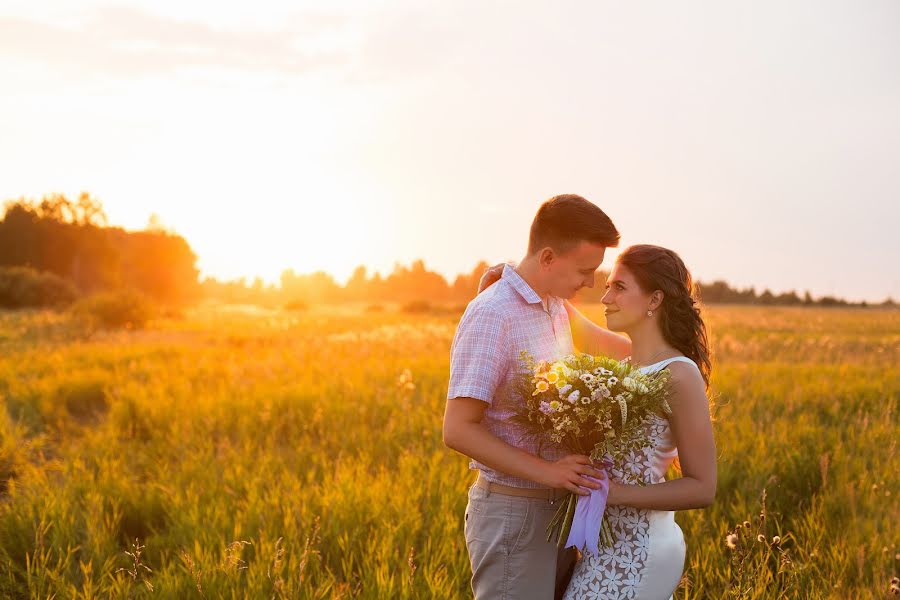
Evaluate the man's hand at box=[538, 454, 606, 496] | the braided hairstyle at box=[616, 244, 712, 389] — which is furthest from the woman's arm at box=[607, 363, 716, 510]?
the braided hairstyle at box=[616, 244, 712, 389]

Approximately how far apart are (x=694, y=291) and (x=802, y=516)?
10.7ft

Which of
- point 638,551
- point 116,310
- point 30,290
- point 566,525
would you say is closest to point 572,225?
point 566,525

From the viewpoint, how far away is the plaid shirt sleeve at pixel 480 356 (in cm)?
245

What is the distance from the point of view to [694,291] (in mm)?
2904

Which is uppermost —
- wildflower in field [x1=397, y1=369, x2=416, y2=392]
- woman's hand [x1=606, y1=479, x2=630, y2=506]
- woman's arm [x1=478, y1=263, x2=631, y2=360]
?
woman's arm [x1=478, y1=263, x2=631, y2=360]

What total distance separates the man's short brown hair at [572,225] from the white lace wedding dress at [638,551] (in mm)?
594

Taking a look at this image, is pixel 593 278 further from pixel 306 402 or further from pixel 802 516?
pixel 306 402

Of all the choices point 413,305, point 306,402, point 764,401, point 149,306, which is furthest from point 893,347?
point 413,305

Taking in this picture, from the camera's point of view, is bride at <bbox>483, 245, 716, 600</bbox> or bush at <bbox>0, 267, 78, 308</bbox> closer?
bride at <bbox>483, 245, 716, 600</bbox>

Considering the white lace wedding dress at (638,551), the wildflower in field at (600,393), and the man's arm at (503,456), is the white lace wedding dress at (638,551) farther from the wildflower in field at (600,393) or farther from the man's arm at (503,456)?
the wildflower in field at (600,393)

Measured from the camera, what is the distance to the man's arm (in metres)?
2.26

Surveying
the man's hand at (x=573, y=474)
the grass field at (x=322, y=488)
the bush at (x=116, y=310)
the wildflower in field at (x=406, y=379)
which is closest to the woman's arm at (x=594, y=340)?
the grass field at (x=322, y=488)

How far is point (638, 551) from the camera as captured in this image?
2500 millimetres

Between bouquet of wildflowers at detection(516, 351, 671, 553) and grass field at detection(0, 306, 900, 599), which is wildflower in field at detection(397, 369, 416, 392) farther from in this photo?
bouquet of wildflowers at detection(516, 351, 671, 553)
